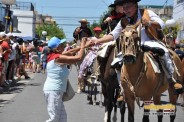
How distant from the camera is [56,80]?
8.73 meters

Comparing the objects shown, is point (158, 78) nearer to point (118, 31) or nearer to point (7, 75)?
point (118, 31)

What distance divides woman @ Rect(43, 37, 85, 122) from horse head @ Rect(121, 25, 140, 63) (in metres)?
1.00

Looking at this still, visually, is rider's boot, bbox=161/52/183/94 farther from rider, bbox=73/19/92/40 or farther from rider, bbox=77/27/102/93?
rider, bbox=73/19/92/40

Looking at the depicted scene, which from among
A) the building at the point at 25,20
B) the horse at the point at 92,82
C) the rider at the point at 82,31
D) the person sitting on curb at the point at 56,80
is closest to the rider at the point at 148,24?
the person sitting on curb at the point at 56,80

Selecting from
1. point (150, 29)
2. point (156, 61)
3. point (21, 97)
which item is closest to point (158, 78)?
point (156, 61)

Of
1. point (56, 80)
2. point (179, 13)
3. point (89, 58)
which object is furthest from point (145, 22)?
point (179, 13)

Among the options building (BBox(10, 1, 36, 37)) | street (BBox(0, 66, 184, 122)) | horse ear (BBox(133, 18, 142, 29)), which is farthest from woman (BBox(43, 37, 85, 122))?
building (BBox(10, 1, 36, 37))

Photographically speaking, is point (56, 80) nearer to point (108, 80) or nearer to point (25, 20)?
point (108, 80)

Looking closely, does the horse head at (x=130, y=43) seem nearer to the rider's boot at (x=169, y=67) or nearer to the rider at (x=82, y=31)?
the rider's boot at (x=169, y=67)

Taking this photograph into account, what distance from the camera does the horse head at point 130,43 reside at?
790 centimetres

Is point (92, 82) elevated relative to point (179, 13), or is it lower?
lower

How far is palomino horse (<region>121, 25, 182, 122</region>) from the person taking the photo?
26.1 feet

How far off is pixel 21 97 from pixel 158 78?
9.91m

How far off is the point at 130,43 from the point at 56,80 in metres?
1.57
